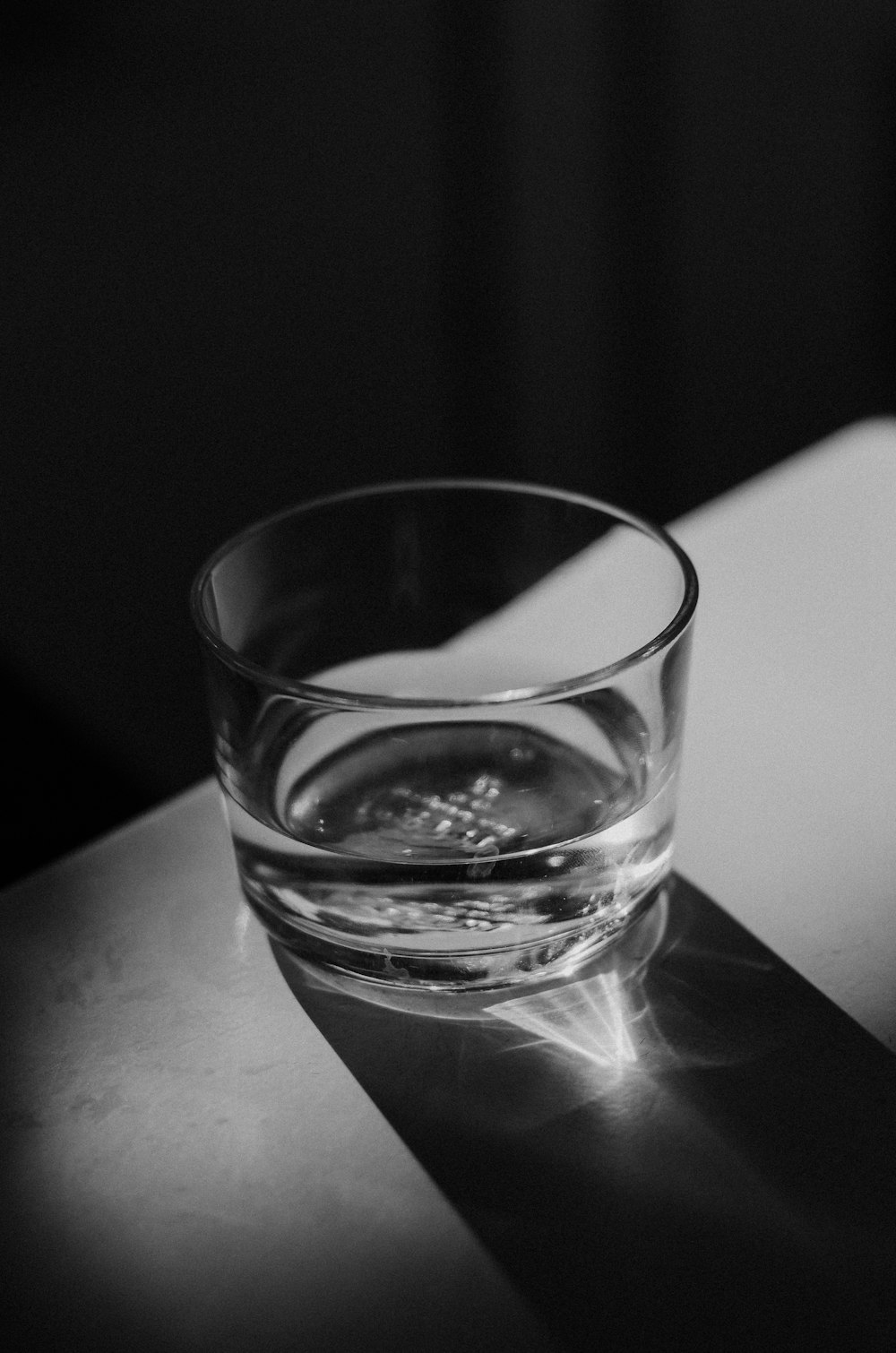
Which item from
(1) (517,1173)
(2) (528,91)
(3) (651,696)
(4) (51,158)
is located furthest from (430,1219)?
(2) (528,91)

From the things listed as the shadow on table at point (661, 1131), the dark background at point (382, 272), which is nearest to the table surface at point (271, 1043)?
the shadow on table at point (661, 1131)

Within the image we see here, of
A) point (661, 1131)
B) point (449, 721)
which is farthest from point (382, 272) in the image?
point (661, 1131)

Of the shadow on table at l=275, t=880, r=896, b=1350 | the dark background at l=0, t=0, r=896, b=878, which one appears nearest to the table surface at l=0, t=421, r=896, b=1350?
the shadow on table at l=275, t=880, r=896, b=1350

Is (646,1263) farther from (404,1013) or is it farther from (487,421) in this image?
(487,421)

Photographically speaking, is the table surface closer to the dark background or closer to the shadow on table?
the shadow on table

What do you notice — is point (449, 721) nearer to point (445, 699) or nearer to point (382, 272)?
point (445, 699)

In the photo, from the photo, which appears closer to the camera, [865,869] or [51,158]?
[865,869]

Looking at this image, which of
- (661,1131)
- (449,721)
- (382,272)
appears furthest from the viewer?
(382,272)
